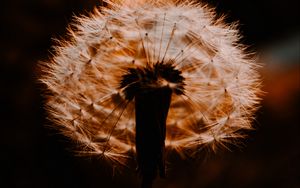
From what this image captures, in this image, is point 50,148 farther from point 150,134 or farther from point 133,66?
point 150,134

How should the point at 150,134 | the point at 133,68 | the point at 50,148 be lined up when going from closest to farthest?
the point at 150,134
the point at 133,68
the point at 50,148

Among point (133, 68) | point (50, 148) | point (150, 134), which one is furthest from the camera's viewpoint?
point (50, 148)

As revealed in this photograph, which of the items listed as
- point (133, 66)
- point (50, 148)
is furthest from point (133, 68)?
point (50, 148)

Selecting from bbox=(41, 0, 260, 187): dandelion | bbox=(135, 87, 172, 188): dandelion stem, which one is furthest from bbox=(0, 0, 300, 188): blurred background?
bbox=(135, 87, 172, 188): dandelion stem

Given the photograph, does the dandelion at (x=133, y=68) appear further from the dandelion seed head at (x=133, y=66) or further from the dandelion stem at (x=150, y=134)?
the dandelion stem at (x=150, y=134)

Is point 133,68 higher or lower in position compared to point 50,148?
higher

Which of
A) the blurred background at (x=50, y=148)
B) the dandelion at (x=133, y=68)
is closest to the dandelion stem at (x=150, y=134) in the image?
the dandelion at (x=133, y=68)

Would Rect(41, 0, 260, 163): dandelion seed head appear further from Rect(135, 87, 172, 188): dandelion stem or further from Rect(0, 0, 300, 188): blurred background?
Rect(0, 0, 300, 188): blurred background

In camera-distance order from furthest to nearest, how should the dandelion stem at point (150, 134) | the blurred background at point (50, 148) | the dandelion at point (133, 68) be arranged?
the blurred background at point (50, 148)
the dandelion at point (133, 68)
the dandelion stem at point (150, 134)

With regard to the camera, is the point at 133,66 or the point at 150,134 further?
the point at 133,66
